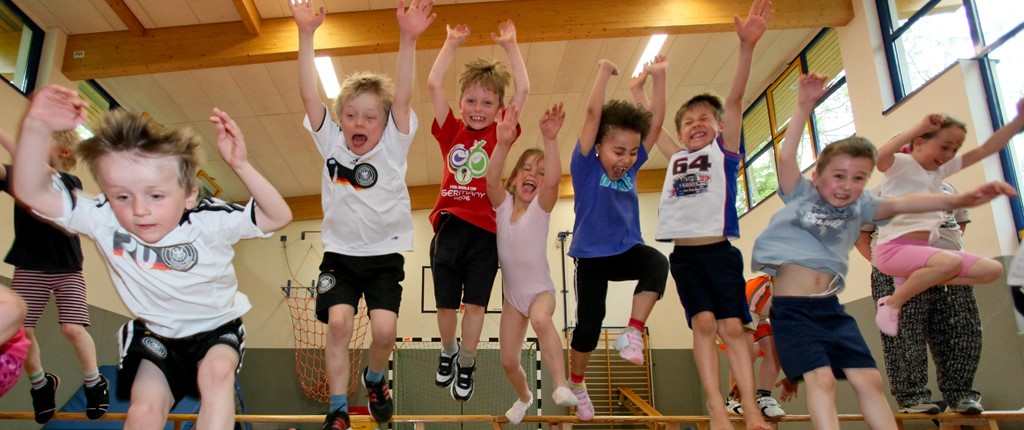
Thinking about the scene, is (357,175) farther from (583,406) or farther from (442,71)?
(583,406)

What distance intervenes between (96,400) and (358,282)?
1.63 m

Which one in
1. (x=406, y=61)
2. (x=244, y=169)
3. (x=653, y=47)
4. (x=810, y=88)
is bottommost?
(x=244, y=169)

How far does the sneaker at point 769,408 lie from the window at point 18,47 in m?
8.18

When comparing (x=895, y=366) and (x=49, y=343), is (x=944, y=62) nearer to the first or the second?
(x=895, y=366)

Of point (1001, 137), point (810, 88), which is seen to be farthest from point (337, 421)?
point (1001, 137)

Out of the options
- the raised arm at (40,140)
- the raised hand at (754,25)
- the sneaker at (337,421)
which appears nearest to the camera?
the raised arm at (40,140)

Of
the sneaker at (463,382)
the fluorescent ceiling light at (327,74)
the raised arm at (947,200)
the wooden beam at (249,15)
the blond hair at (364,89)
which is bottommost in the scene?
the sneaker at (463,382)

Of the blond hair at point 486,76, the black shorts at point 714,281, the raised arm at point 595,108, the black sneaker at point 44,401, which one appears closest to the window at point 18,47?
the black sneaker at point 44,401

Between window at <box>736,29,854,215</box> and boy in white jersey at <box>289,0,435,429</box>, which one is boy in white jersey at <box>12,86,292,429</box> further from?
window at <box>736,29,854,215</box>

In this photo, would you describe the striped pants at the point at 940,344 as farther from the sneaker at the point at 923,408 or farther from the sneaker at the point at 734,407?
the sneaker at the point at 734,407

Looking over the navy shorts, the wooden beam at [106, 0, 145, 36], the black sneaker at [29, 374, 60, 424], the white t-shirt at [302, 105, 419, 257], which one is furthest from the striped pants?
the wooden beam at [106, 0, 145, 36]

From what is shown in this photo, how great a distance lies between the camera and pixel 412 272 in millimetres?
12977

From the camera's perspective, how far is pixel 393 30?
308 inches

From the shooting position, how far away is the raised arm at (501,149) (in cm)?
357
